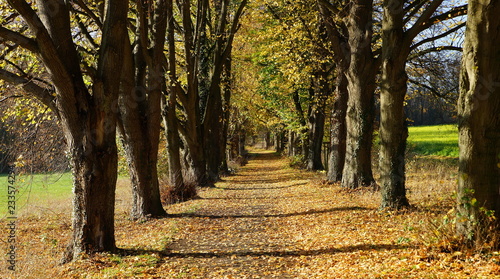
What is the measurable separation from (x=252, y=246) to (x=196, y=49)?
33.3 ft

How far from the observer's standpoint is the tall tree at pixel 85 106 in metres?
6.16

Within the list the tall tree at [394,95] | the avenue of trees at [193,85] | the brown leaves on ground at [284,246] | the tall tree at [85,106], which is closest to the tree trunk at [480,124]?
the avenue of trees at [193,85]

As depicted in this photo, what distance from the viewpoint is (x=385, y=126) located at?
9078mm

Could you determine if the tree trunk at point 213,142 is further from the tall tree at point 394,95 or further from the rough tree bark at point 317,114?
the tall tree at point 394,95

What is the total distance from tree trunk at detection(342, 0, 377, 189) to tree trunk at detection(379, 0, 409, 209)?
3175 mm

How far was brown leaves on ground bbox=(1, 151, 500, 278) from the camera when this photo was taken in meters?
5.68

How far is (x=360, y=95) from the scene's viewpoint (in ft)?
40.9

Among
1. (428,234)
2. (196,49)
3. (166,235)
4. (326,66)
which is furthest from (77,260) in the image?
(326,66)

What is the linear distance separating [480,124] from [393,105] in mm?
3334

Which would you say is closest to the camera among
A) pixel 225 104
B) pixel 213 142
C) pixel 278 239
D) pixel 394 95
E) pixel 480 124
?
pixel 480 124

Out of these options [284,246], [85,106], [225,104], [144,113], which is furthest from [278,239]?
[225,104]

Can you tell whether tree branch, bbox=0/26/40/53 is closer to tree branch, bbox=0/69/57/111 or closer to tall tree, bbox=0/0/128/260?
tall tree, bbox=0/0/128/260

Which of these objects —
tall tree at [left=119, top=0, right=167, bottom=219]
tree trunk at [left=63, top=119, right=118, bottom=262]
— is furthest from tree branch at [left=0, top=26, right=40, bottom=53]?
tall tree at [left=119, top=0, right=167, bottom=219]

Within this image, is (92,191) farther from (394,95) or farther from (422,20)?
(422,20)
